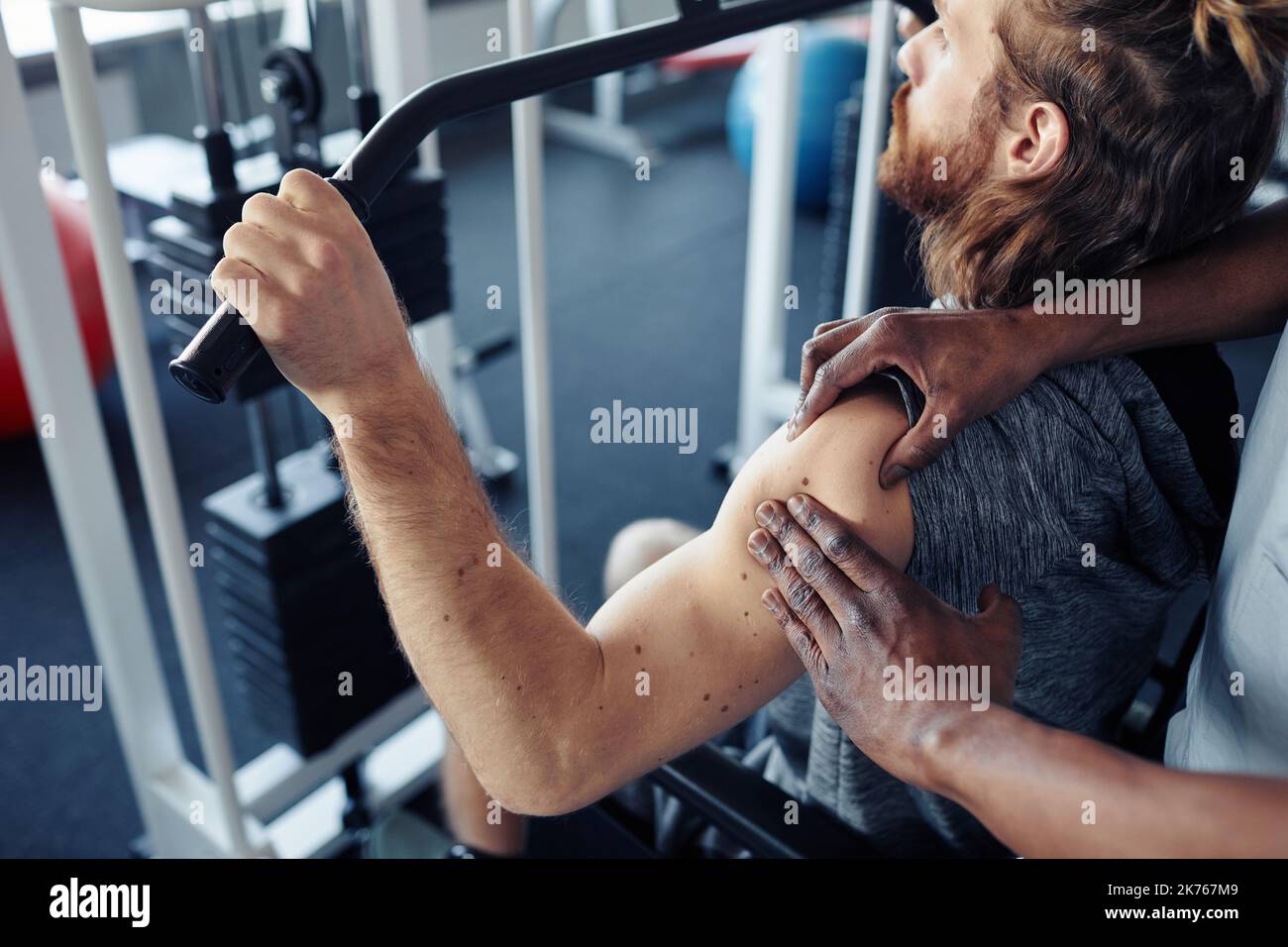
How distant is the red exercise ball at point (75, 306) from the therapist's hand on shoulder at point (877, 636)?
6.91 ft

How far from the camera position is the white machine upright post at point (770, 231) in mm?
2008

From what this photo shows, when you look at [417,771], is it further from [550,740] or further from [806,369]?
[806,369]

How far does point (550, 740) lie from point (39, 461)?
2.28m

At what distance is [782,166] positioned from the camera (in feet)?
6.97

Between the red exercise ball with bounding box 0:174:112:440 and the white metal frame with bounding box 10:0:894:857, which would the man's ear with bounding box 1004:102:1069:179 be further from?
the red exercise ball with bounding box 0:174:112:440

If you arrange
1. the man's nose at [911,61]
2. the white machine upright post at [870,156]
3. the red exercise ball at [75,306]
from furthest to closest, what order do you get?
the red exercise ball at [75,306], the white machine upright post at [870,156], the man's nose at [911,61]

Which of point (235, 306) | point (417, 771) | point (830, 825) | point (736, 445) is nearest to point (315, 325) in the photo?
point (235, 306)

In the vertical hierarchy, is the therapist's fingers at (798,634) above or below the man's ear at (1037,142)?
below

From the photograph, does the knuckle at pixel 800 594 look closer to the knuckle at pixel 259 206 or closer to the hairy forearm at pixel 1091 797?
the hairy forearm at pixel 1091 797

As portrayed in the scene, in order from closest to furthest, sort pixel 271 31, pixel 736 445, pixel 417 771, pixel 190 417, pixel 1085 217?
pixel 1085 217 → pixel 417 771 → pixel 736 445 → pixel 190 417 → pixel 271 31

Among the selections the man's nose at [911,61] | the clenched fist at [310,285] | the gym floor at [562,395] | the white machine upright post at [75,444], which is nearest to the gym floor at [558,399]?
the gym floor at [562,395]

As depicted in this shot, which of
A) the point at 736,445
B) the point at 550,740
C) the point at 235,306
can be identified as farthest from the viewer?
the point at 736,445

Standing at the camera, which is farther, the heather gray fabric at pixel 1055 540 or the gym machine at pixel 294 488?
the gym machine at pixel 294 488

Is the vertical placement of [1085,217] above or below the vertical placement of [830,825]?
above
